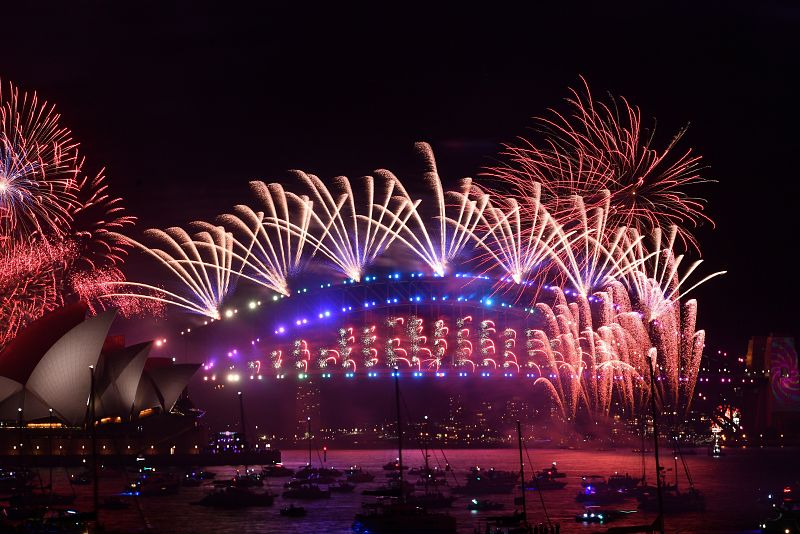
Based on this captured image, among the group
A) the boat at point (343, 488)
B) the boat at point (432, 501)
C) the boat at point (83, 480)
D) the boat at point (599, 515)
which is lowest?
the boat at point (599, 515)

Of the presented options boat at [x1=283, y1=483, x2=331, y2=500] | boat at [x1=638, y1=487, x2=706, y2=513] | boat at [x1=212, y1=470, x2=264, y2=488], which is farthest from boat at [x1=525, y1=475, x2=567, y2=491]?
boat at [x1=212, y1=470, x2=264, y2=488]

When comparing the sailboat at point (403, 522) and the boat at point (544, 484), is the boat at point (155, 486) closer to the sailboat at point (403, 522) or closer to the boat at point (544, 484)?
the sailboat at point (403, 522)

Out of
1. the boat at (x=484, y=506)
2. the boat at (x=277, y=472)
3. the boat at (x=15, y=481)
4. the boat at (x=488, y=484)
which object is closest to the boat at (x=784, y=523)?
the boat at (x=484, y=506)

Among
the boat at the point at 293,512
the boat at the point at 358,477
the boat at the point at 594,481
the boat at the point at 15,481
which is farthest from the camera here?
the boat at the point at 358,477

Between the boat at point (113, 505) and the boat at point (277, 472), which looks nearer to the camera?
the boat at point (113, 505)

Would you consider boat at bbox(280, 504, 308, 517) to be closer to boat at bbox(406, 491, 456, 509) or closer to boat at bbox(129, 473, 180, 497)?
boat at bbox(406, 491, 456, 509)

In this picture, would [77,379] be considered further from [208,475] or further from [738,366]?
[738,366]

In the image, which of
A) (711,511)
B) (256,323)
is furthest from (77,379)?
(256,323)
